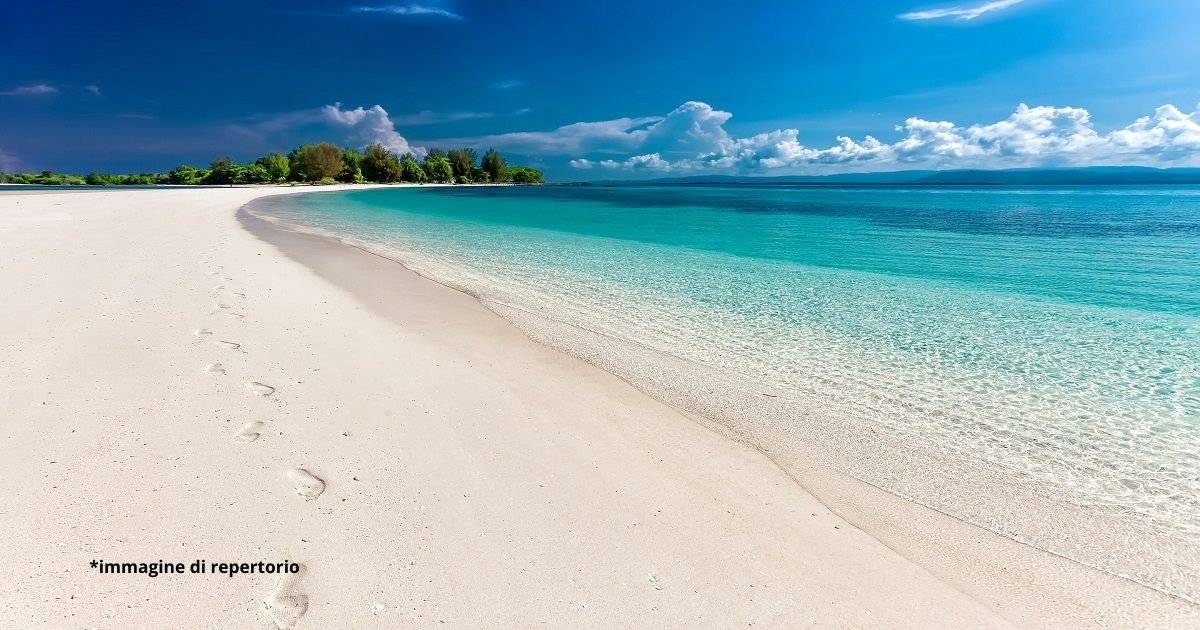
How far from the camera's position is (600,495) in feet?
12.4

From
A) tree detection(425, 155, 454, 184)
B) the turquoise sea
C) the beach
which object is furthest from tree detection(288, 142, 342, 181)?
the beach

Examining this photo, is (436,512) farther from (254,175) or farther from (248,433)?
(254,175)

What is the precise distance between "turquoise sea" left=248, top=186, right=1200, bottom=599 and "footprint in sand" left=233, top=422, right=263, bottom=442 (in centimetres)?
438

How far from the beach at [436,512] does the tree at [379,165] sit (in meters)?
164

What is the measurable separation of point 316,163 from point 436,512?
145849 millimetres

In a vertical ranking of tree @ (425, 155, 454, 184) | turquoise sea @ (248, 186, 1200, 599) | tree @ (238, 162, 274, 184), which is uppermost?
tree @ (425, 155, 454, 184)

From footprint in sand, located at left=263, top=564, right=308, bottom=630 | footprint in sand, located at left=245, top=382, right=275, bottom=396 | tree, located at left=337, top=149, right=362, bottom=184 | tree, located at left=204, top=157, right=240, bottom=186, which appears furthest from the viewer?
tree, located at left=337, top=149, right=362, bottom=184

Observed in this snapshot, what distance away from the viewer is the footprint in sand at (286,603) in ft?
8.32

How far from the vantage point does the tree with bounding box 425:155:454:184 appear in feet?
585

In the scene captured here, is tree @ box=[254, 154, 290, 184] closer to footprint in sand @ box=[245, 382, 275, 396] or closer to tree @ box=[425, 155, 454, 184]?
tree @ box=[425, 155, 454, 184]

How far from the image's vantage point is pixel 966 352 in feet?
25.5

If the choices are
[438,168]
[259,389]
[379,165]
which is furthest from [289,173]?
[259,389]

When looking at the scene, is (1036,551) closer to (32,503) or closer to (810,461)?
(810,461)

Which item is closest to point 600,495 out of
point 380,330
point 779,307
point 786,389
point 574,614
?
point 574,614
